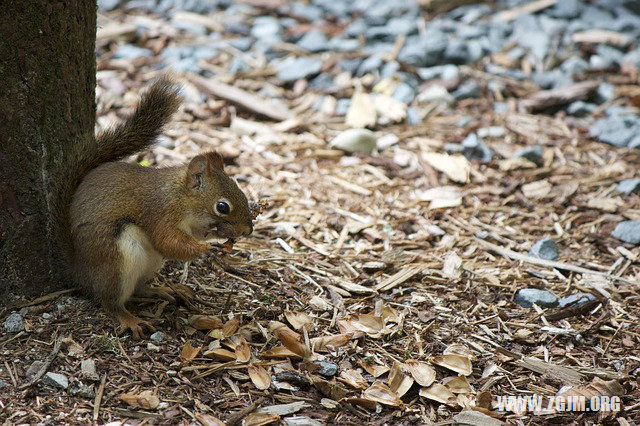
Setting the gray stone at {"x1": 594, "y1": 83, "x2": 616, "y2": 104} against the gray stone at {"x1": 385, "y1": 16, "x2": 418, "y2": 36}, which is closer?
A: the gray stone at {"x1": 594, "y1": 83, "x2": 616, "y2": 104}

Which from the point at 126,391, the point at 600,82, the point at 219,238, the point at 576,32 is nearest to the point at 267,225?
the point at 219,238

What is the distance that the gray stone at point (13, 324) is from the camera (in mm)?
2635

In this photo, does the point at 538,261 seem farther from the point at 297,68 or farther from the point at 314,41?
the point at 314,41

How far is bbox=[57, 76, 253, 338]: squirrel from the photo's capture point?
2.68m

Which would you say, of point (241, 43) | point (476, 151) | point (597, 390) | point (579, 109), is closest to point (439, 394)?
point (597, 390)

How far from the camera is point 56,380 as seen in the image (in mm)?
2414

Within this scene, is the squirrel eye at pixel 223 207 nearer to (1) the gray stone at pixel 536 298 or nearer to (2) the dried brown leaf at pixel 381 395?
(2) the dried brown leaf at pixel 381 395

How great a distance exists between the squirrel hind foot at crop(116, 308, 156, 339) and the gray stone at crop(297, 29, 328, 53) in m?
3.60

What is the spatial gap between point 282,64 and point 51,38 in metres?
3.16

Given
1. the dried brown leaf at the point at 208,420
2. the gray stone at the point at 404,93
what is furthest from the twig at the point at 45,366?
the gray stone at the point at 404,93

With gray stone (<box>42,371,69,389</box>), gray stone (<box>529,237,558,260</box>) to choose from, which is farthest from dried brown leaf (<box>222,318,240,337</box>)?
gray stone (<box>529,237,558,260</box>)

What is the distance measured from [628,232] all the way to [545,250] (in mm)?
522

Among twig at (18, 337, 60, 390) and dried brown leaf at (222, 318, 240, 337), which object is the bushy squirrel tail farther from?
dried brown leaf at (222, 318, 240, 337)

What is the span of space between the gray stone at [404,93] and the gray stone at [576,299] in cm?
242
